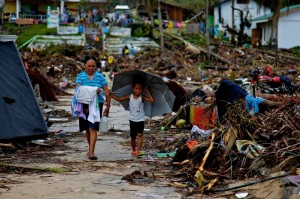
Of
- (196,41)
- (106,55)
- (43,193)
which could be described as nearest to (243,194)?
(43,193)

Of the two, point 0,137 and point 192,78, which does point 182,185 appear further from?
point 192,78

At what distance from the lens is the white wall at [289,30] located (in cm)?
5184

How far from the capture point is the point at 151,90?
34.8ft

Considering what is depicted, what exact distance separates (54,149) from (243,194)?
4634mm

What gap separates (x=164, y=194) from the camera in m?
Result: 7.05

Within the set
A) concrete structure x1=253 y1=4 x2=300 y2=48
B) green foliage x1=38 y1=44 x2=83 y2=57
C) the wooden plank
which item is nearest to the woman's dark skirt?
green foliage x1=38 y1=44 x2=83 y2=57

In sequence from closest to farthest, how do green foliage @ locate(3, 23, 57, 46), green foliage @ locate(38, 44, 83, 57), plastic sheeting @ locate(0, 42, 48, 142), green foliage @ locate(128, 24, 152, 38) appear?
plastic sheeting @ locate(0, 42, 48, 142) → green foliage @ locate(38, 44, 83, 57) → green foliage @ locate(3, 23, 57, 46) → green foliage @ locate(128, 24, 152, 38)

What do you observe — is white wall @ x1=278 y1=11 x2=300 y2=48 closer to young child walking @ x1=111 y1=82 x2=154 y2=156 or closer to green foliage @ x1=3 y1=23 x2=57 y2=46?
green foliage @ x1=3 y1=23 x2=57 y2=46

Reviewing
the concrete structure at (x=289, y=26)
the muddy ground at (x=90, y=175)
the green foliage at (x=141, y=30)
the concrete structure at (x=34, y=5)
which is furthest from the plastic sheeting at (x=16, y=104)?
the concrete structure at (x=34, y=5)

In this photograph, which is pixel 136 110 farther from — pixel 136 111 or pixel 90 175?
pixel 90 175

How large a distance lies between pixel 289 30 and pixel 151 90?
143 ft

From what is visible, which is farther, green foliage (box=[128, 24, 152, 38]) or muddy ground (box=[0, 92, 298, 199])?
green foliage (box=[128, 24, 152, 38])

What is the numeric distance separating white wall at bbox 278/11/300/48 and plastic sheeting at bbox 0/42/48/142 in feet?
142

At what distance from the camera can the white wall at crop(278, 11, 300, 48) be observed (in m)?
51.8
